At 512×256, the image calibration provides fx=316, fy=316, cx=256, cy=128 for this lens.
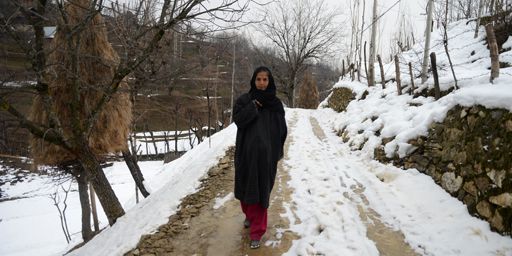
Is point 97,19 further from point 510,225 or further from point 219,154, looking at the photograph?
point 510,225

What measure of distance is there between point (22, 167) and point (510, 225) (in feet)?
92.2

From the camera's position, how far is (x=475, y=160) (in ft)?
12.4

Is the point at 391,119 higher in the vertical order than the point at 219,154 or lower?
higher

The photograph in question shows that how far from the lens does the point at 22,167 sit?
75.9 feet

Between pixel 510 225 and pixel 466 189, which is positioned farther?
pixel 466 189

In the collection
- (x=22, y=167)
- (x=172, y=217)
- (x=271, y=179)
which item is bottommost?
(x=22, y=167)

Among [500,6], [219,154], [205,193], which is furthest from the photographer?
[500,6]

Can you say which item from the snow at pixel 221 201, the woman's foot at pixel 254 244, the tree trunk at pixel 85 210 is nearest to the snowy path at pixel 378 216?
the woman's foot at pixel 254 244

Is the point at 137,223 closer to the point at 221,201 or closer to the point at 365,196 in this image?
the point at 221,201

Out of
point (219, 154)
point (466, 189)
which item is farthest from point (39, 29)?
point (466, 189)

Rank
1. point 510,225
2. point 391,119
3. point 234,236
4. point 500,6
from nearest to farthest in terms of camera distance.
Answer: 1. point 510,225
2. point 234,236
3. point 391,119
4. point 500,6

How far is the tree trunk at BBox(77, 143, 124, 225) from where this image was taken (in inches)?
204

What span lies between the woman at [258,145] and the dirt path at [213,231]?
0.27 m

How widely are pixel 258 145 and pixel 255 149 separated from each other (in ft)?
0.17
